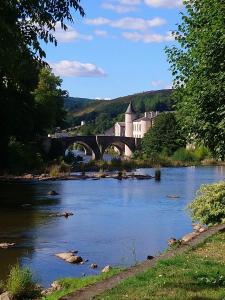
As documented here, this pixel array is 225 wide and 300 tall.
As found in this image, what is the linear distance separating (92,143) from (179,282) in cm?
9370

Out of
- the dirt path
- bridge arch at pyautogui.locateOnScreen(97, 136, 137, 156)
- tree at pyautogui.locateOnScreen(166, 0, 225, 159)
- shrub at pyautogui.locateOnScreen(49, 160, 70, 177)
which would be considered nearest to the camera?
the dirt path

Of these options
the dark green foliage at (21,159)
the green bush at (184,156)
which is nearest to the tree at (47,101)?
the dark green foliage at (21,159)

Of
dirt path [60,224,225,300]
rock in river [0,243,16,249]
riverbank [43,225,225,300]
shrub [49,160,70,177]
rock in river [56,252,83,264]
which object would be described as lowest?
rock in river [56,252,83,264]

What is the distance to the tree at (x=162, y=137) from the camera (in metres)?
91.1


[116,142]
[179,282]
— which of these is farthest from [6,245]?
[116,142]

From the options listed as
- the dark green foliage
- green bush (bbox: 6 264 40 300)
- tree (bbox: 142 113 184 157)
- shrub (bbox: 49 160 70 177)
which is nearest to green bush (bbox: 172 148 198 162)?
tree (bbox: 142 113 184 157)

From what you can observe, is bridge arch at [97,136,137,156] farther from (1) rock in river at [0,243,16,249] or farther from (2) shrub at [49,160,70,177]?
(1) rock in river at [0,243,16,249]

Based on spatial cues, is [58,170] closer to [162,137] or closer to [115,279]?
[162,137]

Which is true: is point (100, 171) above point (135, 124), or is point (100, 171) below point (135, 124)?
below

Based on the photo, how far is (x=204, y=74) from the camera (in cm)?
1560

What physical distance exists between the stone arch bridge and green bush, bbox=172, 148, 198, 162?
1635 cm

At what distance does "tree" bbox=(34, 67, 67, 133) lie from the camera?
57.0m

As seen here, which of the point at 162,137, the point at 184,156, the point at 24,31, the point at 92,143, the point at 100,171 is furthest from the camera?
the point at 92,143

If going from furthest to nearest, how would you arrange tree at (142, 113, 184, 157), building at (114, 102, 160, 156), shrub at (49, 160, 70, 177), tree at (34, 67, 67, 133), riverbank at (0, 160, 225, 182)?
building at (114, 102, 160, 156), tree at (142, 113, 184, 157), tree at (34, 67, 67, 133), shrub at (49, 160, 70, 177), riverbank at (0, 160, 225, 182)
